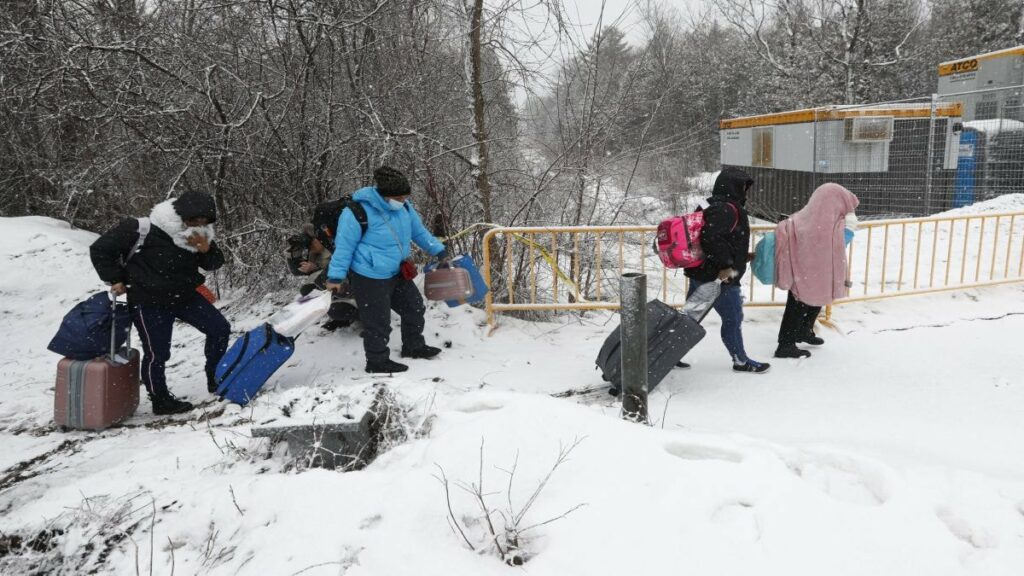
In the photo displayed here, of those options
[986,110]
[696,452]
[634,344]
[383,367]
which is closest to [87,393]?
[383,367]

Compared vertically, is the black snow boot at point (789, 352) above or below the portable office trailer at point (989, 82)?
below

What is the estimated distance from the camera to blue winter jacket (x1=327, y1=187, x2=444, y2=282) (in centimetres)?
465

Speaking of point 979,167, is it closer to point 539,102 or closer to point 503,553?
point 539,102

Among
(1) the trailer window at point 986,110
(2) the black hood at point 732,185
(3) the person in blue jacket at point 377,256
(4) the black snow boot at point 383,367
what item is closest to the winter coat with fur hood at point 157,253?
(3) the person in blue jacket at point 377,256

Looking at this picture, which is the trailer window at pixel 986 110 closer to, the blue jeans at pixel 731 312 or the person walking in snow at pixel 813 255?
the person walking in snow at pixel 813 255

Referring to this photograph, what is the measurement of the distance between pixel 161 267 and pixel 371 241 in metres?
1.45

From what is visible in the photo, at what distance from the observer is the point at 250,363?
446 cm

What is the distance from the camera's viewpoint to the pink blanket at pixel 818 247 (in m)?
4.80

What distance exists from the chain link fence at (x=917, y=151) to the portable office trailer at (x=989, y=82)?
4 centimetres

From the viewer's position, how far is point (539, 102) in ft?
23.5

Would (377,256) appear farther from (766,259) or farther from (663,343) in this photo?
(766,259)

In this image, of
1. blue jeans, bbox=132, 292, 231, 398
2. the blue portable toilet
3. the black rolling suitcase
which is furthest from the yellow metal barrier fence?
blue jeans, bbox=132, 292, 231, 398

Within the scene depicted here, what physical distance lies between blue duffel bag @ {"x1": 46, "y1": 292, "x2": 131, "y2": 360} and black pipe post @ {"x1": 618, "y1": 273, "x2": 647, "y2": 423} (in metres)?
3.45

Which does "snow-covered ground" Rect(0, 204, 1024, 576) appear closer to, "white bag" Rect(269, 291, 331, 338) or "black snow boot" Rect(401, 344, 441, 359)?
"white bag" Rect(269, 291, 331, 338)
